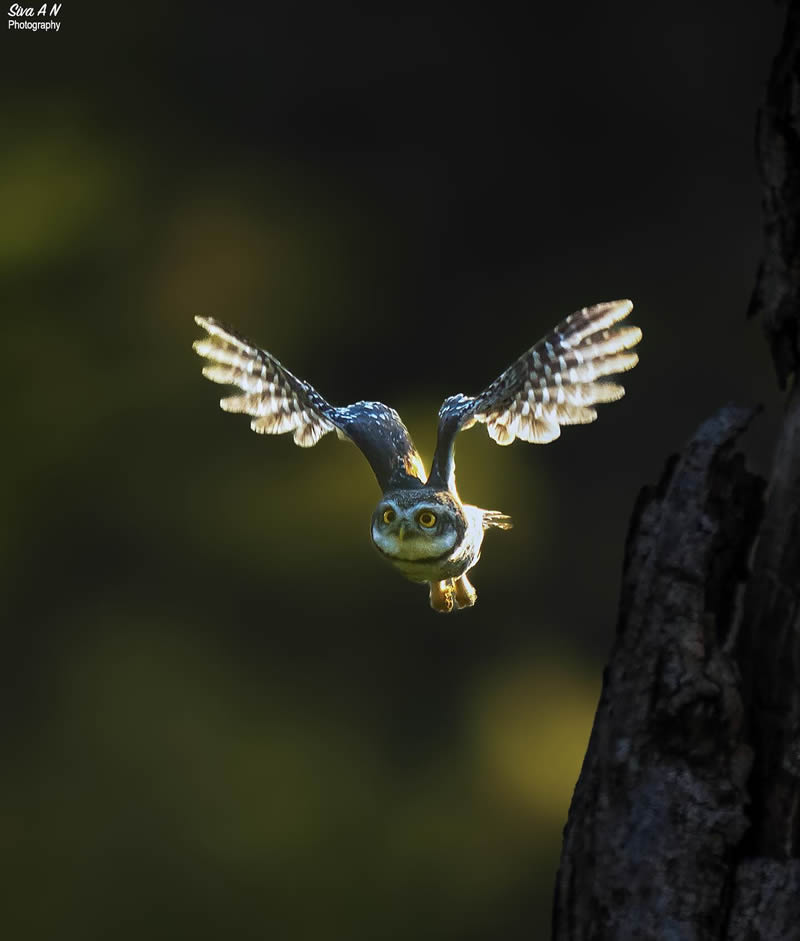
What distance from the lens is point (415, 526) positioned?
4.23 ft

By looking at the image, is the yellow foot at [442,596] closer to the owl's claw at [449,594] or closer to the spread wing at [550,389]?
the owl's claw at [449,594]

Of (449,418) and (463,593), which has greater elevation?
(449,418)

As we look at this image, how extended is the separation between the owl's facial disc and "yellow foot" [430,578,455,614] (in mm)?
204

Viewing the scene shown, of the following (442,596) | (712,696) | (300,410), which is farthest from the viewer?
(300,410)

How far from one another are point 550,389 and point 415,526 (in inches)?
12.5

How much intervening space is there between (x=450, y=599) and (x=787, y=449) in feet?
1.53

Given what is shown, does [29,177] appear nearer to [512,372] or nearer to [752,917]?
[512,372]

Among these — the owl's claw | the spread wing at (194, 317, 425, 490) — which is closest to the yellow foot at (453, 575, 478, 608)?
the owl's claw

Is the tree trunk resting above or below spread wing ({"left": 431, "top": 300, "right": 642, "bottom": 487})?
below

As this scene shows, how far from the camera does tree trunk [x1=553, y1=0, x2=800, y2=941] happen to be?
4.57ft

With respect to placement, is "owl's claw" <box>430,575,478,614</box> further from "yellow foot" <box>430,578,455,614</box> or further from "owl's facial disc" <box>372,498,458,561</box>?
"owl's facial disc" <box>372,498,458,561</box>

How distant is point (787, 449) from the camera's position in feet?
5.14

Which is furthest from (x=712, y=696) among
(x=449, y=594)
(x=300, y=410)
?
(x=300, y=410)

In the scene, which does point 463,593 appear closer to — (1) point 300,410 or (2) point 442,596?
(2) point 442,596
